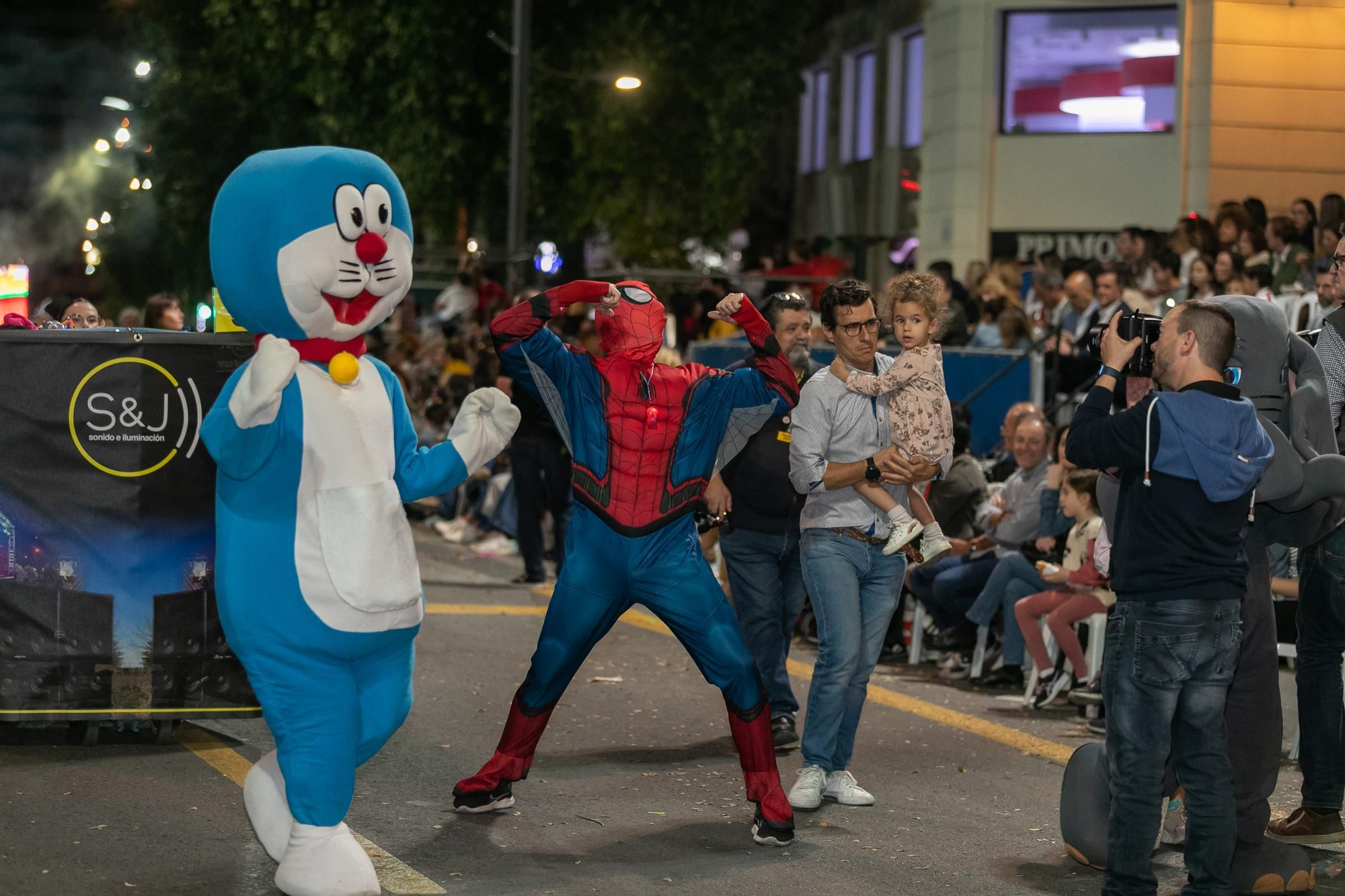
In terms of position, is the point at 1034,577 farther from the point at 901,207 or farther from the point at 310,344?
the point at 901,207

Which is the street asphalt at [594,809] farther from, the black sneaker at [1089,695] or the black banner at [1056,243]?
the black banner at [1056,243]

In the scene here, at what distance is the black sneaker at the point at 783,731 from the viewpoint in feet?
25.0

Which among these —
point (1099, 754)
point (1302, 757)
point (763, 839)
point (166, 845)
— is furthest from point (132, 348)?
point (1302, 757)

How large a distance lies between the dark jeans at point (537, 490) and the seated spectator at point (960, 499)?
138 inches

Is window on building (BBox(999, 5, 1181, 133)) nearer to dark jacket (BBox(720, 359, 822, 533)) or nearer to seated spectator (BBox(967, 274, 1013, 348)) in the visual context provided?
seated spectator (BBox(967, 274, 1013, 348))

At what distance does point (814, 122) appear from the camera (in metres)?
28.2

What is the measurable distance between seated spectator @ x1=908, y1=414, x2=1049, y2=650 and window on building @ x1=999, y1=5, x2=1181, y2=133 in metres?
11.9

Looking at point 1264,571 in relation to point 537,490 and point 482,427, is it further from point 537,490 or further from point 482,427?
point 537,490

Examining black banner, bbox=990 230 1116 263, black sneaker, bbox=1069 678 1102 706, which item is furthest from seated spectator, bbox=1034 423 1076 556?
black banner, bbox=990 230 1116 263

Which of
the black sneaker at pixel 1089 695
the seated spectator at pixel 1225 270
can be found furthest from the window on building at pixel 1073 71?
the black sneaker at pixel 1089 695

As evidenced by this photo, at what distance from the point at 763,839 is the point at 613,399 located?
1.65m

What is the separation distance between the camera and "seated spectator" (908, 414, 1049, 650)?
951 cm

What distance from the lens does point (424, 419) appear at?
16.5 meters

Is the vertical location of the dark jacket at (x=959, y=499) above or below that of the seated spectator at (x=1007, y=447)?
below
